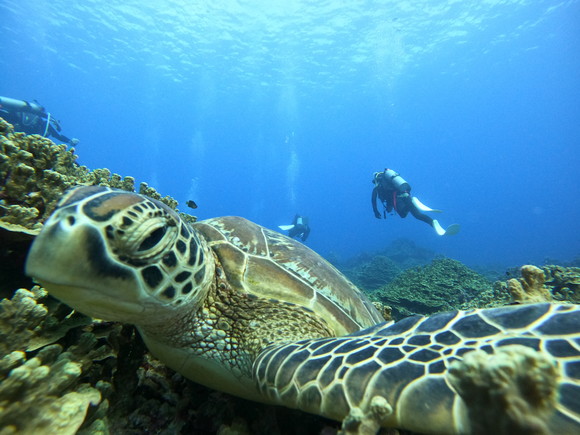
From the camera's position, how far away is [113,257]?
999mm

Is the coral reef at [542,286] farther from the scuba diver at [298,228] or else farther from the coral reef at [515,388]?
the scuba diver at [298,228]

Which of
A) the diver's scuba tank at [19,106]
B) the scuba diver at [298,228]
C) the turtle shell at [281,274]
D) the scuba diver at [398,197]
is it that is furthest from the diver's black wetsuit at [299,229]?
the turtle shell at [281,274]

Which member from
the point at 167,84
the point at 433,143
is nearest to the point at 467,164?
the point at 433,143

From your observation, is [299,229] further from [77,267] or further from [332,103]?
[332,103]

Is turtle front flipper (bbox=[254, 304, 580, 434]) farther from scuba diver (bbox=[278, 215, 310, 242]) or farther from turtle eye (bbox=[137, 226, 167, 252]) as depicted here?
scuba diver (bbox=[278, 215, 310, 242])

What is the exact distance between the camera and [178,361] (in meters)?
1.41

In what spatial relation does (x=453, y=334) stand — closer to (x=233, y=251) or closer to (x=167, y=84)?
(x=233, y=251)

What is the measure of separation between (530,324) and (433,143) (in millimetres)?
99477

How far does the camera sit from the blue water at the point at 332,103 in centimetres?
2611

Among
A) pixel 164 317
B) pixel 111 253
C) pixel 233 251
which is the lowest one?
pixel 164 317

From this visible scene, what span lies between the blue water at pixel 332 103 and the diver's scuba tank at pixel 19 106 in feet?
68.6

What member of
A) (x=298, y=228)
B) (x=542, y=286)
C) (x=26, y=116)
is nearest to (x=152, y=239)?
(x=542, y=286)

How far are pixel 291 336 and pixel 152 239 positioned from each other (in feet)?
2.94

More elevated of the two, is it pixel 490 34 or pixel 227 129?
pixel 227 129
